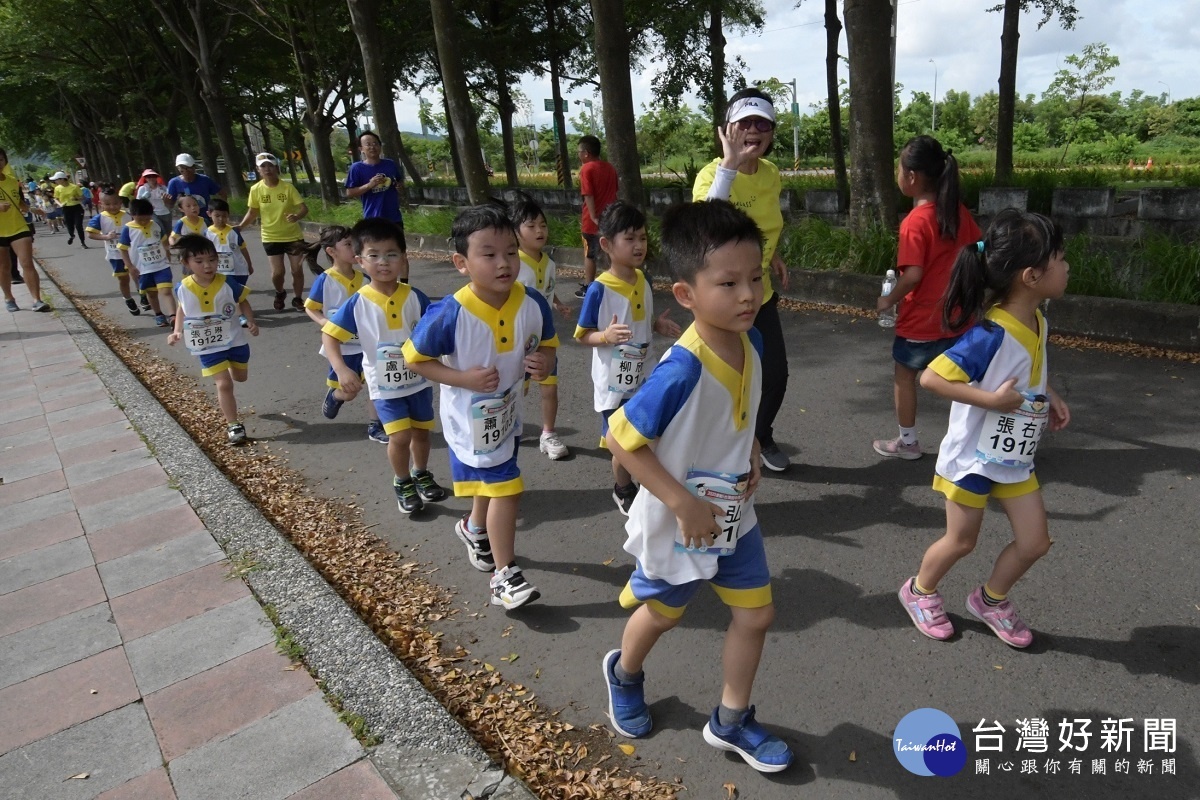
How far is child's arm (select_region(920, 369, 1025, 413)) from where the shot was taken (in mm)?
2604

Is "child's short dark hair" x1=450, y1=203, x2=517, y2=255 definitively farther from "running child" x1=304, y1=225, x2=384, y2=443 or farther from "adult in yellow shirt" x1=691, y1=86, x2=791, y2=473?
"running child" x1=304, y1=225, x2=384, y2=443

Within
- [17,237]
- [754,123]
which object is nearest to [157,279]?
[17,237]

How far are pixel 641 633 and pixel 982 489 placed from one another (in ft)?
4.43

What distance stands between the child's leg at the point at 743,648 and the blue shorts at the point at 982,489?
95 cm

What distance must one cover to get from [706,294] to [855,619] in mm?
1717

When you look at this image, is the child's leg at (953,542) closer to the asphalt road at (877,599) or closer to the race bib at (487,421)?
the asphalt road at (877,599)

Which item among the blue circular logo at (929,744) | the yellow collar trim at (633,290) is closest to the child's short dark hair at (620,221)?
the yellow collar trim at (633,290)

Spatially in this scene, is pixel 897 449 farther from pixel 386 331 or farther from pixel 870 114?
pixel 870 114

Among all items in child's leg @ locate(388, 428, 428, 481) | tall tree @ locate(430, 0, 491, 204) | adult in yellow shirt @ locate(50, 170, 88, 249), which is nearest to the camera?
child's leg @ locate(388, 428, 428, 481)

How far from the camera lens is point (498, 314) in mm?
3359

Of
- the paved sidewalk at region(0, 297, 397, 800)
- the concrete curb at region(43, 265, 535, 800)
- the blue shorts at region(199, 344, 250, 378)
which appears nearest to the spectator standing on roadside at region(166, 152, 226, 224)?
the blue shorts at region(199, 344, 250, 378)

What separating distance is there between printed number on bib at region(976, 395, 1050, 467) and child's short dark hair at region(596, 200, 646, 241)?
1887mm

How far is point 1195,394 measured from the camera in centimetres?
511

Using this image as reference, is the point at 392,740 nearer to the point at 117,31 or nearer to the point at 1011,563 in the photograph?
the point at 1011,563
